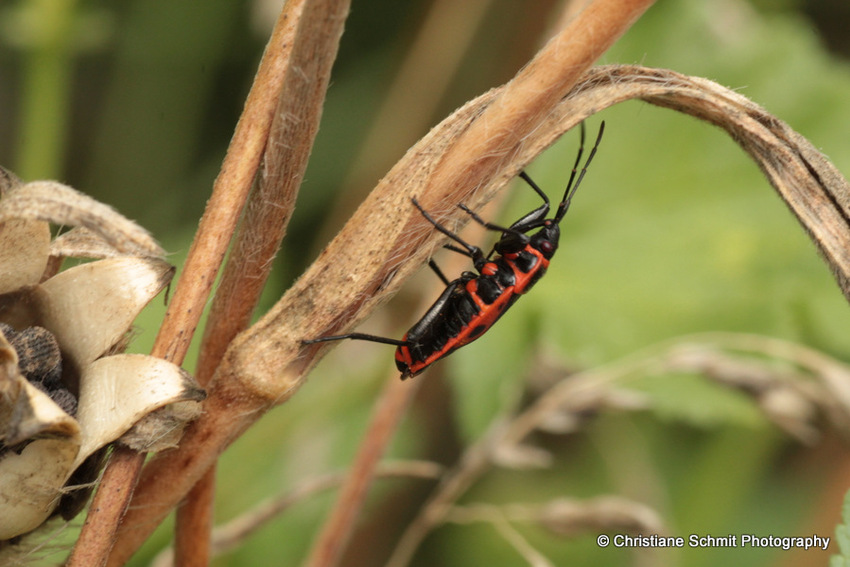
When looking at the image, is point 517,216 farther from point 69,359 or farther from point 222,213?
point 69,359

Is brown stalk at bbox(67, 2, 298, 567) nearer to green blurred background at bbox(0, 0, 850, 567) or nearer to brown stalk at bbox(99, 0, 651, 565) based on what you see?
brown stalk at bbox(99, 0, 651, 565)

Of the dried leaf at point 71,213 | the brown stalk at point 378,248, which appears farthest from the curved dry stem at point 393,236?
the dried leaf at point 71,213

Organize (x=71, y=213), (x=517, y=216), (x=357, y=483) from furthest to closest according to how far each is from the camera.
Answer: (x=517, y=216) < (x=357, y=483) < (x=71, y=213)

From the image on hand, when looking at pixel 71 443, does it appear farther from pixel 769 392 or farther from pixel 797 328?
pixel 797 328

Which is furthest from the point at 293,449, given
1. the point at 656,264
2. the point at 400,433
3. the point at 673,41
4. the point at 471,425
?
the point at 673,41

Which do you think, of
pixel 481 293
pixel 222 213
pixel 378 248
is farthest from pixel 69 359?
pixel 481 293

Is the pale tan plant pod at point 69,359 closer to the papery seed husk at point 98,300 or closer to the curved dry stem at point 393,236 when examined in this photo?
the papery seed husk at point 98,300
